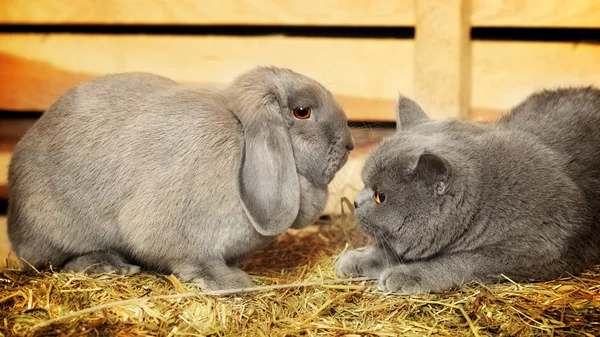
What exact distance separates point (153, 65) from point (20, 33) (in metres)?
0.81

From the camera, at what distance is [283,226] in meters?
2.46

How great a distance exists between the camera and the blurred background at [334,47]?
3381 millimetres

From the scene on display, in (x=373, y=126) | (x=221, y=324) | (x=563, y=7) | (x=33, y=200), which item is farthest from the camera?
(x=373, y=126)

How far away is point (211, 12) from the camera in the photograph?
3.41 m

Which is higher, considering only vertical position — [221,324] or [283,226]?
[283,226]

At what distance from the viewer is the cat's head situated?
2.40m

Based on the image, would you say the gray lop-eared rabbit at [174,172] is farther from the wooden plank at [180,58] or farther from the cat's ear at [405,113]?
the wooden plank at [180,58]

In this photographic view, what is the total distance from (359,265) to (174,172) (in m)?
0.94

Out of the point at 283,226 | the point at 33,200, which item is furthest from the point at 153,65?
the point at 283,226

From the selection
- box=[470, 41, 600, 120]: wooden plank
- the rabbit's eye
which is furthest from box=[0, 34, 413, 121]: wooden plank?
the rabbit's eye

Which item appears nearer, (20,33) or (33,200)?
(33,200)

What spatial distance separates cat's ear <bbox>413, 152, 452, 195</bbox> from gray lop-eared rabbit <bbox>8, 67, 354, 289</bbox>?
0.41 metres

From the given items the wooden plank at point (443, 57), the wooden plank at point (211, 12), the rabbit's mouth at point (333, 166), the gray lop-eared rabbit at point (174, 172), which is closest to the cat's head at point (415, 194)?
the rabbit's mouth at point (333, 166)

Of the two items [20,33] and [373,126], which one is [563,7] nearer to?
[373,126]
